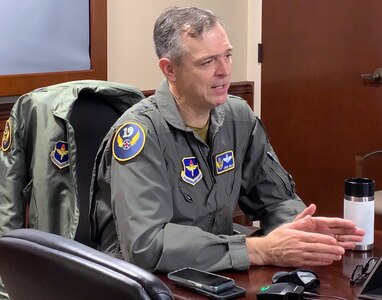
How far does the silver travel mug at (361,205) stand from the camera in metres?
1.81

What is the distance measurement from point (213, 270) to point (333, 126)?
2.60m

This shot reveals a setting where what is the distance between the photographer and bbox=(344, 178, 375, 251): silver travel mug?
71.3 inches

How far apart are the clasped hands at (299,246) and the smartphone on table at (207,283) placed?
0.16 m

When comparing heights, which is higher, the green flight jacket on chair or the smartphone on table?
the green flight jacket on chair

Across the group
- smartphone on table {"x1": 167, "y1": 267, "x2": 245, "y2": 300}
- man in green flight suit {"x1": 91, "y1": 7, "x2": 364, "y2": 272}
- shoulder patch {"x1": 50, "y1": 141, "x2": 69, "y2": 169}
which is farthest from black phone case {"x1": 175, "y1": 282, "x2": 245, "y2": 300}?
shoulder patch {"x1": 50, "y1": 141, "x2": 69, "y2": 169}

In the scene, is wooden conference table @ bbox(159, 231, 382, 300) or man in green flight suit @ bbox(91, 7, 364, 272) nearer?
wooden conference table @ bbox(159, 231, 382, 300)

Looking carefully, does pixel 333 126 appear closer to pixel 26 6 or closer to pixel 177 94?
pixel 26 6

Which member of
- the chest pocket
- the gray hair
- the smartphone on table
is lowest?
the smartphone on table

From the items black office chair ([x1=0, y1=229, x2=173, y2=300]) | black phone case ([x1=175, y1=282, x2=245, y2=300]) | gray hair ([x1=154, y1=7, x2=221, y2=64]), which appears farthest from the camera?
gray hair ([x1=154, y1=7, x2=221, y2=64])

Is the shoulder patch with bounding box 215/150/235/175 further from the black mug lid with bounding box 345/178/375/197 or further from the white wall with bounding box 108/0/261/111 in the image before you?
the white wall with bounding box 108/0/261/111

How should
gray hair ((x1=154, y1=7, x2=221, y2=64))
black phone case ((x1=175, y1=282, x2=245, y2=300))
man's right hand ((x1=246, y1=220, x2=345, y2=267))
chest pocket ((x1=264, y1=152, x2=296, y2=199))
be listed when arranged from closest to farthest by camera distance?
black phone case ((x1=175, y1=282, x2=245, y2=300)), man's right hand ((x1=246, y1=220, x2=345, y2=267)), gray hair ((x1=154, y1=7, x2=221, y2=64)), chest pocket ((x1=264, y1=152, x2=296, y2=199))

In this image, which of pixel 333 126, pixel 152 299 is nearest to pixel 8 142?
pixel 152 299

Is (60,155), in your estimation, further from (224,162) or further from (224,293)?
(224,293)

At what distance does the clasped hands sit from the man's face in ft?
1.42
